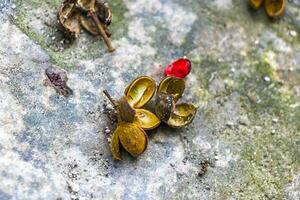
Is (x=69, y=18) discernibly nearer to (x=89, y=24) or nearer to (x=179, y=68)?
(x=89, y=24)

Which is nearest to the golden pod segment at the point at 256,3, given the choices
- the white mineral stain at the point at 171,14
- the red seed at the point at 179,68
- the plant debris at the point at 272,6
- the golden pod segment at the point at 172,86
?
the plant debris at the point at 272,6

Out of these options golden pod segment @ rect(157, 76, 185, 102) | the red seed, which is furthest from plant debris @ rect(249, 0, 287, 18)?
golden pod segment @ rect(157, 76, 185, 102)

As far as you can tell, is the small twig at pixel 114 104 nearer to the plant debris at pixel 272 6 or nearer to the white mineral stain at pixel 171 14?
the white mineral stain at pixel 171 14

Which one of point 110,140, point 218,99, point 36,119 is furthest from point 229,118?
point 36,119

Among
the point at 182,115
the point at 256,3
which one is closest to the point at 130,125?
the point at 182,115

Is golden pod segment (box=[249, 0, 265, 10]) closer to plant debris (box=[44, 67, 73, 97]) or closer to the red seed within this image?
the red seed

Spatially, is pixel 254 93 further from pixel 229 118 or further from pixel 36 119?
pixel 36 119
